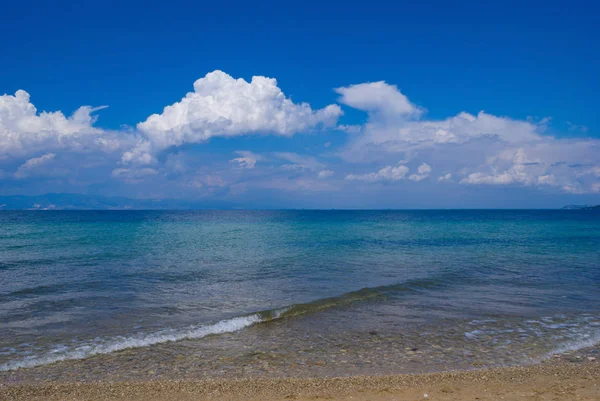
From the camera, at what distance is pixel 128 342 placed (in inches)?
487

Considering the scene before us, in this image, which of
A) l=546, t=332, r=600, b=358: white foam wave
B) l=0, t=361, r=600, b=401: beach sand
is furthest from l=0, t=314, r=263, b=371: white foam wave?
l=546, t=332, r=600, b=358: white foam wave

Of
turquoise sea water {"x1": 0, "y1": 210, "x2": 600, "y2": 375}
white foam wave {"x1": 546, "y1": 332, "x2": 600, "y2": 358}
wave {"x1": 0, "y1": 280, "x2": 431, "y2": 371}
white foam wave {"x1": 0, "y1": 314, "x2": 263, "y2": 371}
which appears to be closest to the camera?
white foam wave {"x1": 0, "y1": 314, "x2": 263, "y2": 371}

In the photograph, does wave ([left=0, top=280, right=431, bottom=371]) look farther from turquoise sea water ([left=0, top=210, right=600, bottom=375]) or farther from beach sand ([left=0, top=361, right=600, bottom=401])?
beach sand ([left=0, top=361, right=600, bottom=401])

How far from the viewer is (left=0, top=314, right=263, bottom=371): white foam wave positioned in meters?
10.8

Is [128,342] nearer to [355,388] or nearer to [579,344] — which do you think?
[355,388]

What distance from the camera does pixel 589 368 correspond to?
1033cm

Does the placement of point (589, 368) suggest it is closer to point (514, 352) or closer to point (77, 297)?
point (514, 352)

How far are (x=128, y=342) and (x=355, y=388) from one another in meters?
7.19

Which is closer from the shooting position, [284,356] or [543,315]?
[284,356]

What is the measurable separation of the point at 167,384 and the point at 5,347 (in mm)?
5986

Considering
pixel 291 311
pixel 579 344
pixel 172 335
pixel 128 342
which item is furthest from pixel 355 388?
pixel 579 344

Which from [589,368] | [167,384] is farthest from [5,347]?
[589,368]

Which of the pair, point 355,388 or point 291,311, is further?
point 291,311

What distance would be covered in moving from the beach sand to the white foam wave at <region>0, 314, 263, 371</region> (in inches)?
65.9
